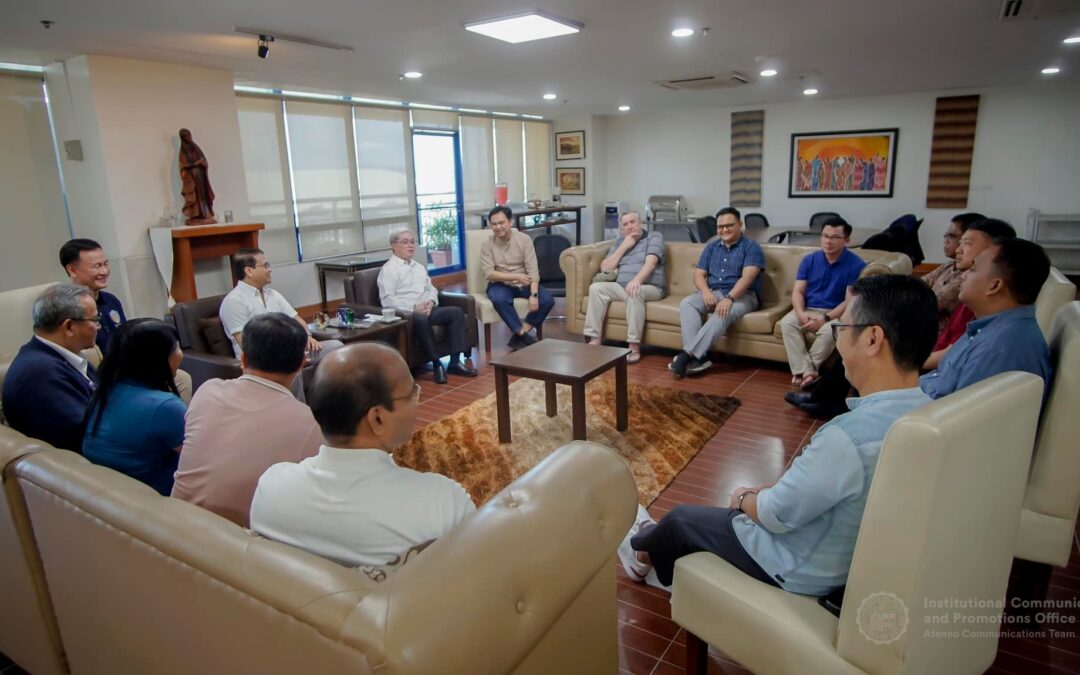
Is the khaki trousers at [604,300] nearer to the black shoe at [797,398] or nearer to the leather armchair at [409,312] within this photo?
the leather armchair at [409,312]

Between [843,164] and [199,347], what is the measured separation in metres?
8.23

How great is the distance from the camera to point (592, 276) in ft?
17.5

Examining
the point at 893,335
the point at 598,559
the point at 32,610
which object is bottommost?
the point at 32,610

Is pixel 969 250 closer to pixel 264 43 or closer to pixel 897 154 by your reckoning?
pixel 264 43

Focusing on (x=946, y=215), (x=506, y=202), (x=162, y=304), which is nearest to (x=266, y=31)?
(x=162, y=304)

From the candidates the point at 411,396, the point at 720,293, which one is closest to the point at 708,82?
the point at 720,293

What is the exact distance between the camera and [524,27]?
383cm

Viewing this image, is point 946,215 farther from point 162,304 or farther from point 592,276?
point 162,304

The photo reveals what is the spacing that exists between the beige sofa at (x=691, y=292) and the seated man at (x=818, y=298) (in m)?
0.16

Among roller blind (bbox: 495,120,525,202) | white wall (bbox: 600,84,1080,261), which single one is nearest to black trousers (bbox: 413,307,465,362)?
roller blind (bbox: 495,120,525,202)

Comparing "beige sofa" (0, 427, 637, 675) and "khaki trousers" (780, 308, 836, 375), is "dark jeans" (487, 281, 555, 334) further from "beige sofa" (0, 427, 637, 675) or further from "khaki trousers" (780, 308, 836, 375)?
"beige sofa" (0, 427, 637, 675)

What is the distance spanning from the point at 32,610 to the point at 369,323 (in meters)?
2.73

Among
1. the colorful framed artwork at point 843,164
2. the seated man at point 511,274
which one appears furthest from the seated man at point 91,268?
the colorful framed artwork at point 843,164

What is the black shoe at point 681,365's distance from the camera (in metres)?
4.45
